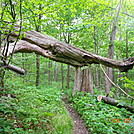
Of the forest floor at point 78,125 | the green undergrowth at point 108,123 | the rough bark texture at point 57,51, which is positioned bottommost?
the forest floor at point 78,125

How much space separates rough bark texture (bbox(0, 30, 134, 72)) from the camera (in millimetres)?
5629

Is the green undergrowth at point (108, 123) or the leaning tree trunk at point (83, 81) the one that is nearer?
the green undergrowth at point (108, 123)

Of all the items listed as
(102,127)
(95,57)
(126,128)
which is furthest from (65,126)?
(95,57)

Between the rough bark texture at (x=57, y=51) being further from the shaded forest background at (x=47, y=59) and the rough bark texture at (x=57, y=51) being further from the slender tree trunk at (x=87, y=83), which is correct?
the slender tree trunk at (x=87, y=83)

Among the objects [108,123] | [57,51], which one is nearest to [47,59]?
[57,51]

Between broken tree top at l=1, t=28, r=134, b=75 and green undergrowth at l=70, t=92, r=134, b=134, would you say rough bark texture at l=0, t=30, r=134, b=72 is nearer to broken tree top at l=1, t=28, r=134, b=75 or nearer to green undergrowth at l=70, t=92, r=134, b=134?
broken tree top at l=1, t=28, r=134, b=75

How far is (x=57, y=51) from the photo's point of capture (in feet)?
20.2

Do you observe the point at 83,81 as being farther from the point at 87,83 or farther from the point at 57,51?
the point at 57,51

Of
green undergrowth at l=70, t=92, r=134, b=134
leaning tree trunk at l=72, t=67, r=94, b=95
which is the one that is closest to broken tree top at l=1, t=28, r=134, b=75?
leaning tree trunk at l=72, t=67, r=94, b=95

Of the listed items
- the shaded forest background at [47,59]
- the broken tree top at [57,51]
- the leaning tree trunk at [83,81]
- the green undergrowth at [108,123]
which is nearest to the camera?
→ the shaded forest background at [47,59]

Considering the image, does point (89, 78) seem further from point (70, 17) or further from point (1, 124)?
point (1, 124)

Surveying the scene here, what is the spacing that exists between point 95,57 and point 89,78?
6.72 ft

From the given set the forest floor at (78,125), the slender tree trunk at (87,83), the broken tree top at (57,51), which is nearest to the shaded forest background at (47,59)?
the slender tree trunk at (87,83)

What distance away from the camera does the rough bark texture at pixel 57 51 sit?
5629mm
